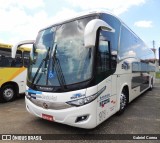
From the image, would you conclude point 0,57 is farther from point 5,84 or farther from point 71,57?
point 71,57

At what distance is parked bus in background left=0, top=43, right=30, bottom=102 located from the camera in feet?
26.0

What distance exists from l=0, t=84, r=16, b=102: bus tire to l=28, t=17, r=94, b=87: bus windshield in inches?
143

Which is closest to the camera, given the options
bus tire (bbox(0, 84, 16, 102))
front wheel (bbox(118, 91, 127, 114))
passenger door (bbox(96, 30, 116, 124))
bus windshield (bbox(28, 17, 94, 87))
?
bus windshield (bbox(28, 17, 94, 87))

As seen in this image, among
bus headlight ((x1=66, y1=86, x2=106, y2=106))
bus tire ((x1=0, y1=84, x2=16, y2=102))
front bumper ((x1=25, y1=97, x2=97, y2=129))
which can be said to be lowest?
bus tire ((x1=0, y1=84, x2=16, y2=102))

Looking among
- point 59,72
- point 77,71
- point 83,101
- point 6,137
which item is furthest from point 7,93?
point 83,101

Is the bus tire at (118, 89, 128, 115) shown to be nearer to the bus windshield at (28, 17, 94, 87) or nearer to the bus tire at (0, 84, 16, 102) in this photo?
the bus windshield at (28, 17, 94, 87)

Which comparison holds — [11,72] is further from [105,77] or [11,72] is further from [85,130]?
[105,77]

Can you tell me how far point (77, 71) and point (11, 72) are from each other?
515 cm

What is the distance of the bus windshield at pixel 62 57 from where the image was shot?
161 inches

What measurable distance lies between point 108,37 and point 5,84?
5.58 m

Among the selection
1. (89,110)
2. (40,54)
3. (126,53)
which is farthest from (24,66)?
(89,110)

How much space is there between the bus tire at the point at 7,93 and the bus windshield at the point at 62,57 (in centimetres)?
363

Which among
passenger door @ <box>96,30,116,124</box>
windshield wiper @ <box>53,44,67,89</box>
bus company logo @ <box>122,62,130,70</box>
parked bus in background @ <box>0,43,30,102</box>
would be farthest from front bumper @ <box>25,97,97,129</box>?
parked bus in background @ <box>0,43,30,102</box>

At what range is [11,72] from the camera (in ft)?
27.0
